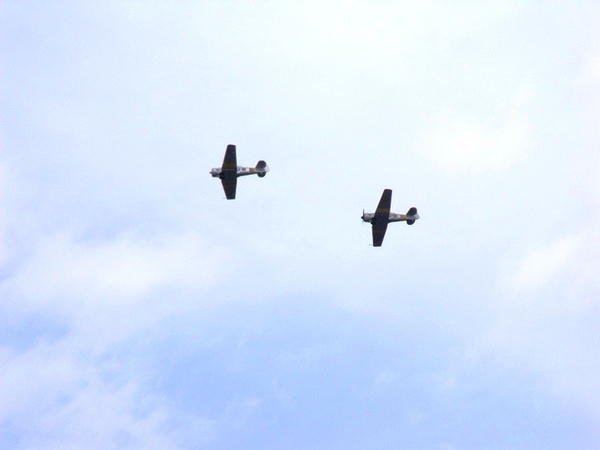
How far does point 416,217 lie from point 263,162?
2379 cm

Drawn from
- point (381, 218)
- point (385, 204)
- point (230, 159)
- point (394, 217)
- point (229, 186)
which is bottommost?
point (381, 218)

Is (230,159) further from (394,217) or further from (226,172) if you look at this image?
(394,217)

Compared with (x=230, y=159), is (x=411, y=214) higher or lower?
lower

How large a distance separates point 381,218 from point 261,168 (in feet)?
64.6

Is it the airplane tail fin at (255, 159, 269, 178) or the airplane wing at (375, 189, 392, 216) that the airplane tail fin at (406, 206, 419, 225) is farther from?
the airplane tail fin at (255, 159, 269, 178)

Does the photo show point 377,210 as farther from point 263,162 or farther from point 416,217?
point 263,162

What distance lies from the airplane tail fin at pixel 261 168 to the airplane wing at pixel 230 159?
6057mm

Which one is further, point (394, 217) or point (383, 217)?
point (394, 217)

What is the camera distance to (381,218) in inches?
5330

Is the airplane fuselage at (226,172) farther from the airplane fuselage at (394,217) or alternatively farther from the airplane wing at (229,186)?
the airplane fuselage at (394,217)

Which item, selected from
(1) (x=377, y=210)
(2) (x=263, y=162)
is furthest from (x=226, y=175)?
(1) (x=377, y=210)

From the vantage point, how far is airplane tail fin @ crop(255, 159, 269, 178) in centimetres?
14162

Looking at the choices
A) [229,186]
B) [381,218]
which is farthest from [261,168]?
[381,218]

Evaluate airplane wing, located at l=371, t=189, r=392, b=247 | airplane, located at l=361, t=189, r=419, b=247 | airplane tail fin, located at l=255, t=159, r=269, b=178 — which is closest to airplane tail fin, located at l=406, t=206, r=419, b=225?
airplane, located at l=361, t=189, r=419, b=247
